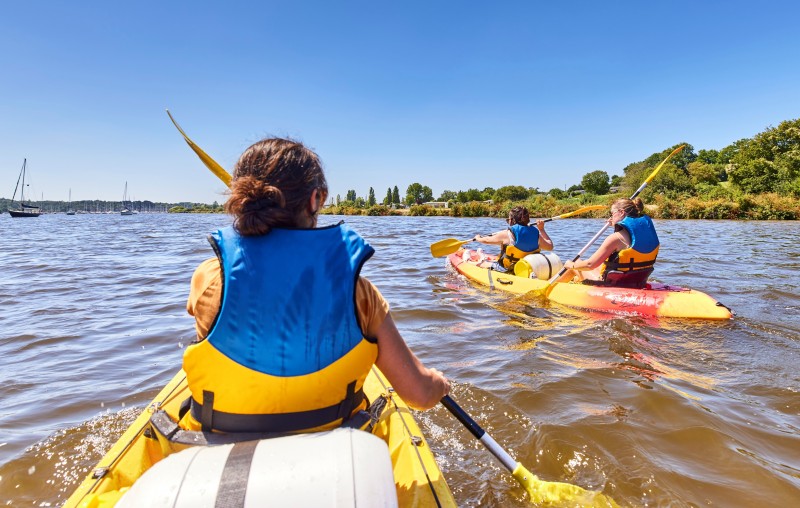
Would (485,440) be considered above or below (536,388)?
above

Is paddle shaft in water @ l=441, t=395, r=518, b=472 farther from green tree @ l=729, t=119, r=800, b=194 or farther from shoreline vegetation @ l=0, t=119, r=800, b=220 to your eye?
green tree @ l=729, t=119, r=800, b=194

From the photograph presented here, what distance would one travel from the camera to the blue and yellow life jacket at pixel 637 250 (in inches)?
235

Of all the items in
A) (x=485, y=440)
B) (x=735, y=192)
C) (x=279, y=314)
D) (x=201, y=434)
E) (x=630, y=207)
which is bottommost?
(x=485, y=440)

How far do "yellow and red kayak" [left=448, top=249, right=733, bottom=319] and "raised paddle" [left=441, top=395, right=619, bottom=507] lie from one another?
13.2ft

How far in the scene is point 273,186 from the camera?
5.28 ft

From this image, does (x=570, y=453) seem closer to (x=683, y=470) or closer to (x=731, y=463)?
(x=683, y=470)

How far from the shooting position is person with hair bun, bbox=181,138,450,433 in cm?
149

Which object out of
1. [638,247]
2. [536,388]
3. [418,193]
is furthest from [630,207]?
Answer: [418,193]

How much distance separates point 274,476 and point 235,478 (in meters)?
0.09

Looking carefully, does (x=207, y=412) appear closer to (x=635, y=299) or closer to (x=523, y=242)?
(x=635, y=299)

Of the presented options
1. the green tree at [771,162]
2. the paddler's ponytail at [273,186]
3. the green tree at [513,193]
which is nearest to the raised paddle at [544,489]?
the paddler's ponytail at [273,186]

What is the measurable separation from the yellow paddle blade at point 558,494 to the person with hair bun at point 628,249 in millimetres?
4319

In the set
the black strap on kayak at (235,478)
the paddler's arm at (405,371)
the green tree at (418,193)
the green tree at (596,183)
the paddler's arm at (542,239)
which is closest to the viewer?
the black strap on kayak at (235,478)

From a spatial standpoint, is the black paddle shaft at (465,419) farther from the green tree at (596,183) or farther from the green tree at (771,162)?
the green tree at (596,183)
